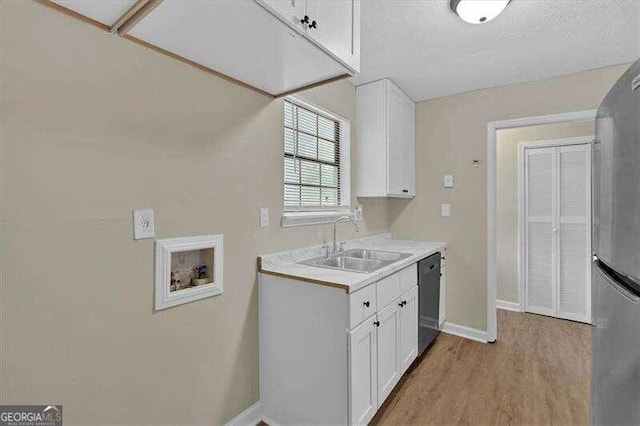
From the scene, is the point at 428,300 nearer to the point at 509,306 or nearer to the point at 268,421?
the point at 268,421

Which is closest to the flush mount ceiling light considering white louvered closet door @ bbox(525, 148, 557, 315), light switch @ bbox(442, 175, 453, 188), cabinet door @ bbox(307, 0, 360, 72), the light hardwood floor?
cabinet door @ bbox(307, 0, 360, 72)

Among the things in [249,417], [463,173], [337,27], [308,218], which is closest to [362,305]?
[308,218]

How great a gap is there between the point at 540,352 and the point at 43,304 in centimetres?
344

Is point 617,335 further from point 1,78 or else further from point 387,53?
point 387,53

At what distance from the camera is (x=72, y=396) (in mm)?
1148

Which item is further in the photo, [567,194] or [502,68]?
[567,194]

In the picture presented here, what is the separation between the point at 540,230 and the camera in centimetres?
359

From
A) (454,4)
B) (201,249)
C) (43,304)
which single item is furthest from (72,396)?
(454,4)

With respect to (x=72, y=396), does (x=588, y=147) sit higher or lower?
higher

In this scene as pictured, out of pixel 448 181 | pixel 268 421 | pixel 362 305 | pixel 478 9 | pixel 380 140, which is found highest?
pixel 478 9

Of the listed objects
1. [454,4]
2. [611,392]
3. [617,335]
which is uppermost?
[454,4]

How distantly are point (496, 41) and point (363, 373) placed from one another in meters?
2.28

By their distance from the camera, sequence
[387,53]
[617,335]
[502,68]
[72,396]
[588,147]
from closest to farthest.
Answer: [617,335], [72,396], [387,53], [502,68], [588,147]

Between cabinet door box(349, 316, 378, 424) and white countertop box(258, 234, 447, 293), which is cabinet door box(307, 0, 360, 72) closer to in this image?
white countertop box(258, 234, 447, 293)
